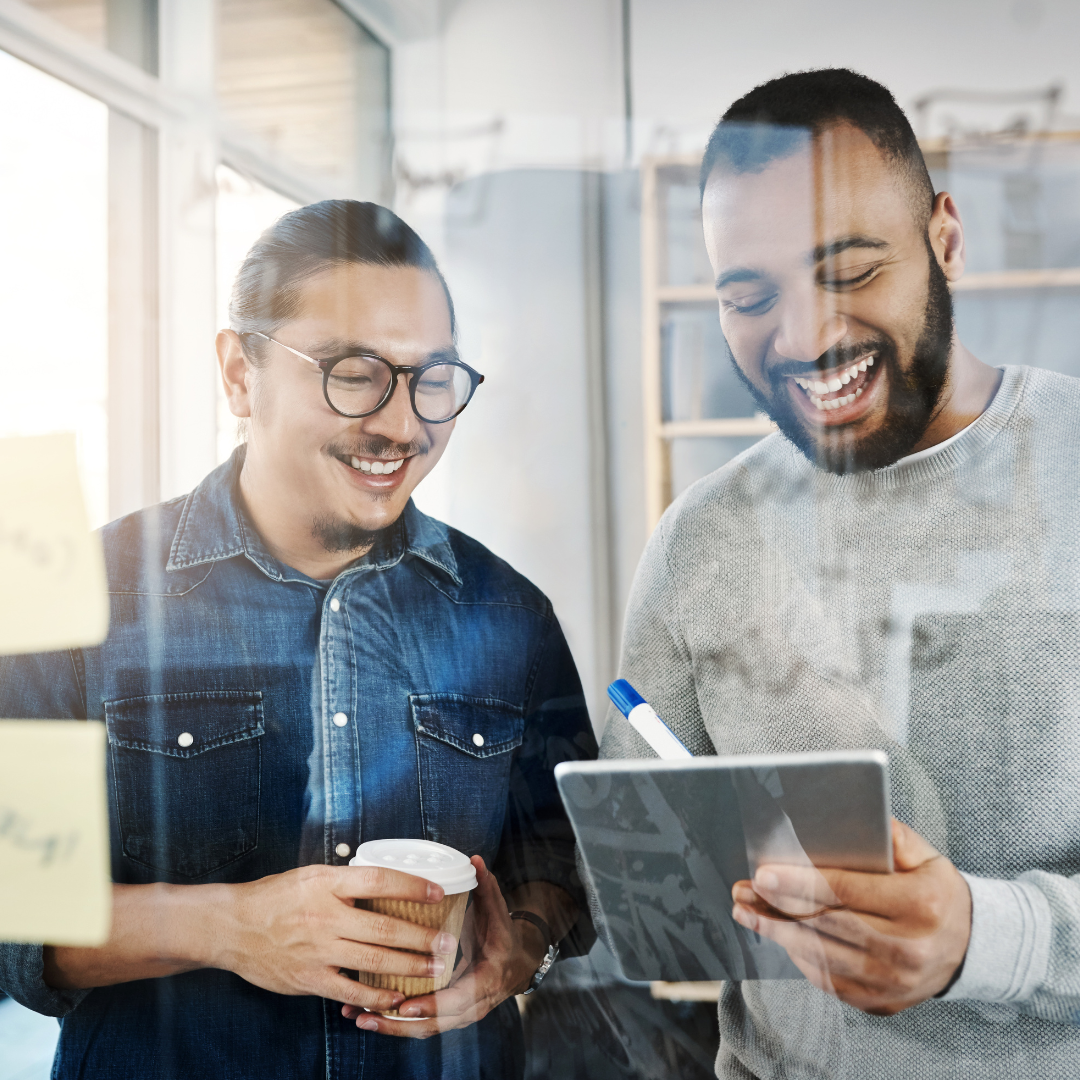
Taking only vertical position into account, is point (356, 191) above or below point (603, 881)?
above

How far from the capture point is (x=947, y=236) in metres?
0.44

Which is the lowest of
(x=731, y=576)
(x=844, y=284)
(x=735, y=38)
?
(x=731, y=576)

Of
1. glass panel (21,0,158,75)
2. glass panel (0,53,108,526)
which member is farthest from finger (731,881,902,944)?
glass panel (21,0,158,75)

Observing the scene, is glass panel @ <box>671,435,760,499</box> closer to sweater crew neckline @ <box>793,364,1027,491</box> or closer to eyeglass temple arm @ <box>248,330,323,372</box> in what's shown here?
sweater crew neckline @ <box>793,364,1027,491</box>

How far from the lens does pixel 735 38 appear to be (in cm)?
46

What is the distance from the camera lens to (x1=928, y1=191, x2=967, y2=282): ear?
0.44 m

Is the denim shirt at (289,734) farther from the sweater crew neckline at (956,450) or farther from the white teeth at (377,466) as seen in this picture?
the sweater crew neckline at (956,450)

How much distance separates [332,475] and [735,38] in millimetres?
332

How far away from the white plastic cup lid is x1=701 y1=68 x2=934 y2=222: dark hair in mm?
403

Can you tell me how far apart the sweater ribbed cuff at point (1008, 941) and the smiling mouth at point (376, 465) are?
1.24 feet

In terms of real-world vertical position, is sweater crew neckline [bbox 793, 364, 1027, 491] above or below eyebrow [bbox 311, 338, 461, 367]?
below

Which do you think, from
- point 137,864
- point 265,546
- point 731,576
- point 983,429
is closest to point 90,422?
point 265,546

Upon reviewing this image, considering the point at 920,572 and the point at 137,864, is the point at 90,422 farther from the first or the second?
the point at 920,572

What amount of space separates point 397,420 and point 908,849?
1.16 feet
